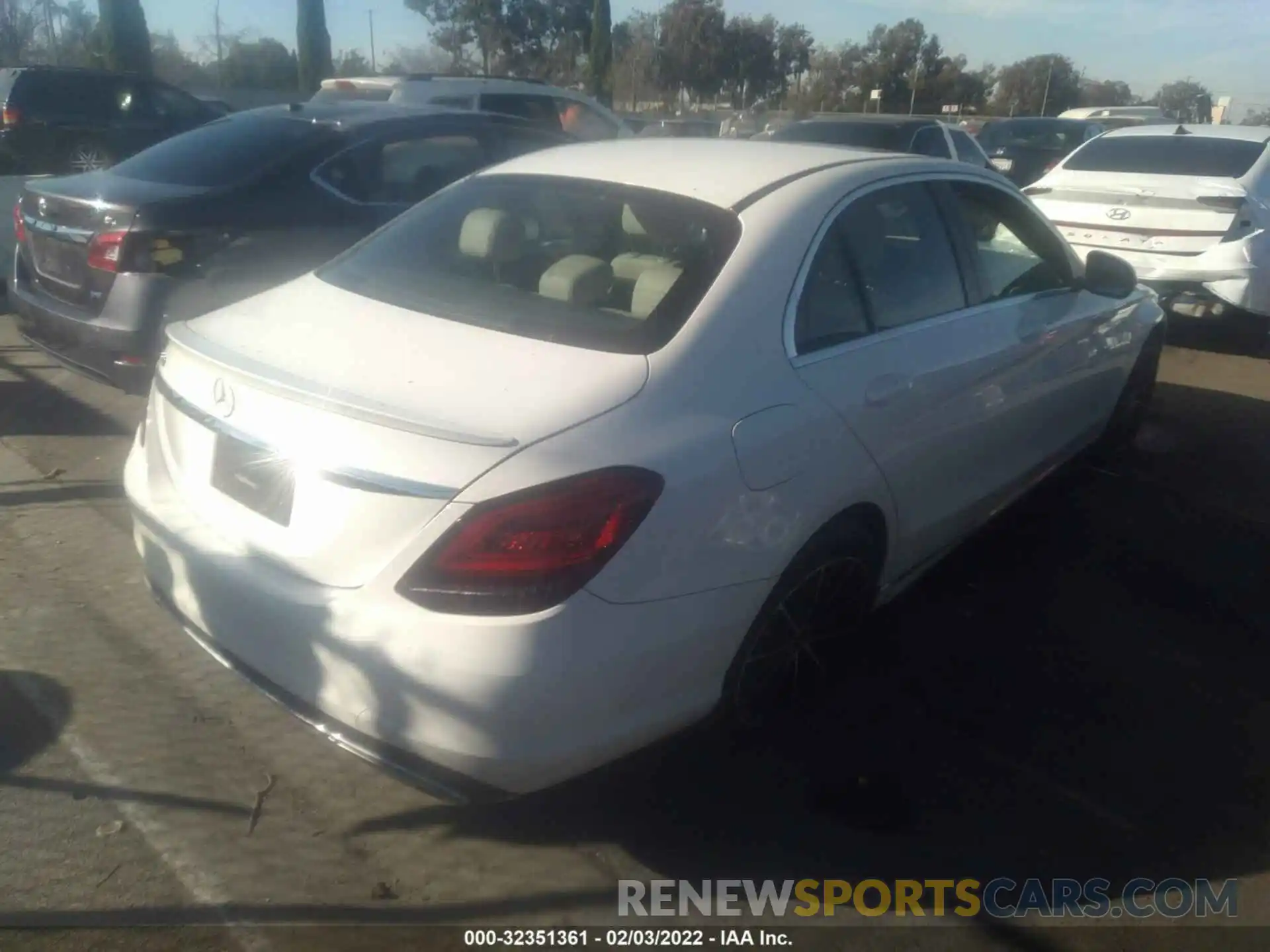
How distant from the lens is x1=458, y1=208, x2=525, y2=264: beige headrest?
3.49 metres

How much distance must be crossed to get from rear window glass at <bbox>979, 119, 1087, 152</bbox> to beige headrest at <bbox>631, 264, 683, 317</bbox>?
15088 millimetres

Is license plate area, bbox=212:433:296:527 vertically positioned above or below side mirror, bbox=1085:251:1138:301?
below

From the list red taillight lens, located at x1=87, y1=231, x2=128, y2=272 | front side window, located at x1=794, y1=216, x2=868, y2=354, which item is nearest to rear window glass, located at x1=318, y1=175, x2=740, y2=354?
front side window, located at x1=794, y1=216, x2=868, y2=354

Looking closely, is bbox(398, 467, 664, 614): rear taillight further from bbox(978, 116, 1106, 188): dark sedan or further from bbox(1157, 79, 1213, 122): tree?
bbox(1157, 79, 1213, 122): tree

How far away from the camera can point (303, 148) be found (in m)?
5.85

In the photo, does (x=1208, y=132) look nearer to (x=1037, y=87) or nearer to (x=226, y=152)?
(x=226, y=152)

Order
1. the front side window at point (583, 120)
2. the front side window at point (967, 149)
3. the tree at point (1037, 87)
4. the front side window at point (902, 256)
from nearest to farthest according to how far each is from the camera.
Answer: the front side window at point (902, 256)
the front side window at point (583, 120)
the front side window at point (967, 149)
the tree at point (1037, 87)

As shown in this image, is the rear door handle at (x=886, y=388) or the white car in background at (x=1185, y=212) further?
Answer: the white car in background at (x=1185, y=212)

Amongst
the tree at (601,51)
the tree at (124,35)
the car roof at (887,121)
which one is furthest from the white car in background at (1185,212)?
the tree at (601,51)

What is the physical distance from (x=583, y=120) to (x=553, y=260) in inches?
341

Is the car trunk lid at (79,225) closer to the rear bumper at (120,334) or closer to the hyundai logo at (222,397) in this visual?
the rear bumper at (120,334)

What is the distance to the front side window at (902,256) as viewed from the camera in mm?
3482

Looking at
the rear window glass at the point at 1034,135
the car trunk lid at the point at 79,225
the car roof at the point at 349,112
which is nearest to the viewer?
the car trunk lid at the point at 79,225

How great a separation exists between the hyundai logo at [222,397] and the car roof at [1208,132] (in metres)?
8.76
